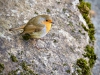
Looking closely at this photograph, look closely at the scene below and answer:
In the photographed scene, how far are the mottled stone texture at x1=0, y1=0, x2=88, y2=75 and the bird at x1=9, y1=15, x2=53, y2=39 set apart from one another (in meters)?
0.15

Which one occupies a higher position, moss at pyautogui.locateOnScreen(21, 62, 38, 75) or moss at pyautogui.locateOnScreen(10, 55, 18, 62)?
moss at pyautogui.locateOnScreen(10, 55, 18, 62)

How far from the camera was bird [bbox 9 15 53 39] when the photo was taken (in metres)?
5.17

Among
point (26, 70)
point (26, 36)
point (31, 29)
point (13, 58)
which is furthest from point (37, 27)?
point (26, 70)

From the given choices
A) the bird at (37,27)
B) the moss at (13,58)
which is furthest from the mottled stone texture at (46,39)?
the bird at (37,27)

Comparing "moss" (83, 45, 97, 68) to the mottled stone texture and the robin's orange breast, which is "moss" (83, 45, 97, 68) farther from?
the robin's orange breast

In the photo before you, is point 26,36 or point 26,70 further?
point 26,36

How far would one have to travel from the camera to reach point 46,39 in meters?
5.43

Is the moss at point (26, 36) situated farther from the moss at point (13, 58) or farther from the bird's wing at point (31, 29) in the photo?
the moss at point (13, 58)

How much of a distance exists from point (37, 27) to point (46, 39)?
0.30m

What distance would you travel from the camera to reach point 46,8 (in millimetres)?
5973

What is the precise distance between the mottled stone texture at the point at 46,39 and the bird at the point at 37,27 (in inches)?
6.0

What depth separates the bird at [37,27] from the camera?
517 centimetres

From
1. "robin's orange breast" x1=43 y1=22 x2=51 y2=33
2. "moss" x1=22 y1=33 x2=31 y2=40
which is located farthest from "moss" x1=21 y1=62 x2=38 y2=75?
"robin's orange breast" x1=43 y1=22 x2=51 y2=33

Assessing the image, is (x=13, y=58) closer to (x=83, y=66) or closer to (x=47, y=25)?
(x=47, y=25)
